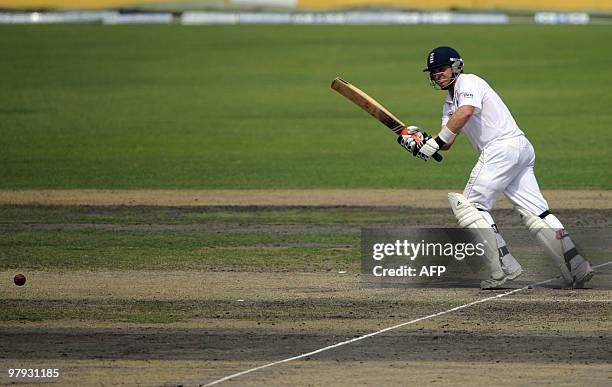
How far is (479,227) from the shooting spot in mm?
12867

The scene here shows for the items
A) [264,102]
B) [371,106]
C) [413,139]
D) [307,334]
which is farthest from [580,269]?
[264,102]

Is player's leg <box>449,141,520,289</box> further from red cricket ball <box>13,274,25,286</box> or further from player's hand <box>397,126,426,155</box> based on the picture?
red cricket ball <box>13,274,25,286</box>

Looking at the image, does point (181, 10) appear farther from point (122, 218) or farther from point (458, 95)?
point (458, 95)

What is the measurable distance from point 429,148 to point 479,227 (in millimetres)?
904

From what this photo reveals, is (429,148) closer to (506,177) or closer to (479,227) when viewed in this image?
(506,177)

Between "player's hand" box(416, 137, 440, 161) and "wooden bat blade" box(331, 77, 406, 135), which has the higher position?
"wooden bat blade" box(331, 77, 406, 135)

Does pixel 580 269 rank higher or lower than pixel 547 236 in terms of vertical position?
lower

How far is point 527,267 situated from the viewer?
1457cm

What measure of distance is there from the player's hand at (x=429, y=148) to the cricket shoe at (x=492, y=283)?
136 centimetres

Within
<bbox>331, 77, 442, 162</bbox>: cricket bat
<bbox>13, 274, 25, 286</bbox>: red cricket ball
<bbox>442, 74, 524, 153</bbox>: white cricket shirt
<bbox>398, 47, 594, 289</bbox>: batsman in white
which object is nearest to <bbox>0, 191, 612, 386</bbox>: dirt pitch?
<bbox>13, 274, 25, 286</bbox>: red cricket ball

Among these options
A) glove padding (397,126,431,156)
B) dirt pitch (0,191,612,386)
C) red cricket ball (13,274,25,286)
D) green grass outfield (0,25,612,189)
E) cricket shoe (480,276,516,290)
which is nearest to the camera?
dirt pitch (0,191,612,386)

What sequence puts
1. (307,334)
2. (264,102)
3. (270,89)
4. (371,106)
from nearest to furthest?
(307,334)
(371,106)
(264,102)
(270,89)

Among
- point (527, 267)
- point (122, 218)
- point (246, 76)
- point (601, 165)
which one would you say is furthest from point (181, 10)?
point (527, 267)

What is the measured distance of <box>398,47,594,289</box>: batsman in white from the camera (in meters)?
12.9
